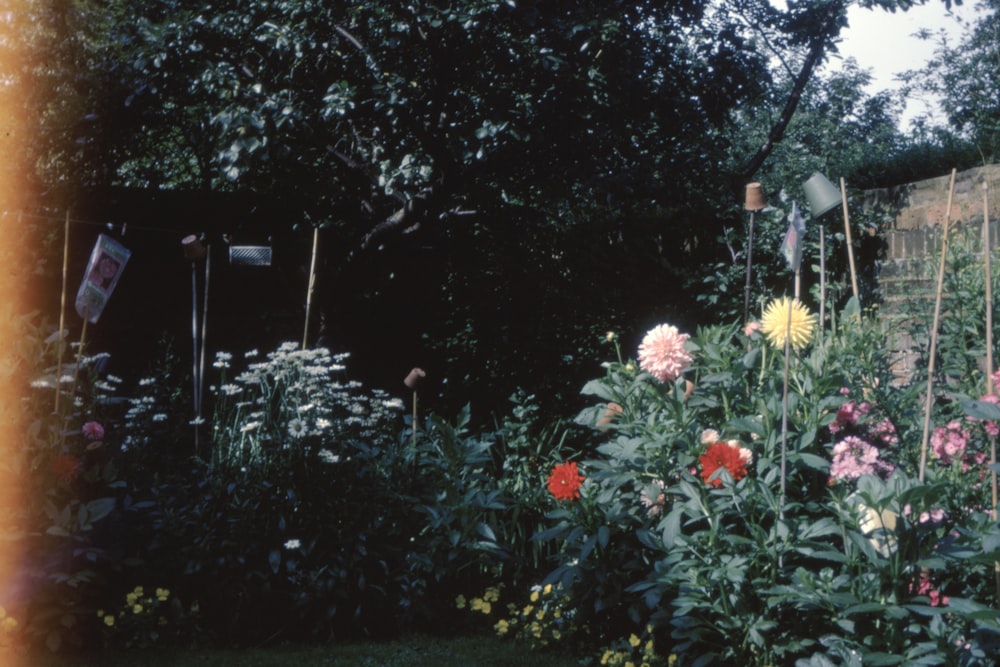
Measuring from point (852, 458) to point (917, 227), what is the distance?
9.03ft

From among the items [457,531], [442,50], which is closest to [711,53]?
[442,50]

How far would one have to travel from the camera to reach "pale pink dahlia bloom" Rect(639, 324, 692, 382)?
3.13m

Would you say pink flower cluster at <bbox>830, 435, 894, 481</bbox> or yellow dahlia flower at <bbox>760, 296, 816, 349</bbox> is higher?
yellow dahlia flower at <bbox>760, 296, 816, 349</bbox>

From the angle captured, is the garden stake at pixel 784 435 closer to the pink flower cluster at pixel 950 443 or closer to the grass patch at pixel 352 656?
the pink flower cluster at pixel 950 443

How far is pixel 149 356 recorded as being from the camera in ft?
22.4

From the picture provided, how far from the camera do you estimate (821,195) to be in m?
2.96

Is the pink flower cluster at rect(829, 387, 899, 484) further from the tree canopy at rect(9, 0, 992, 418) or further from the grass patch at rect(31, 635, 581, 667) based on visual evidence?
the tree canopy at rect(9, 0, 992, 418)

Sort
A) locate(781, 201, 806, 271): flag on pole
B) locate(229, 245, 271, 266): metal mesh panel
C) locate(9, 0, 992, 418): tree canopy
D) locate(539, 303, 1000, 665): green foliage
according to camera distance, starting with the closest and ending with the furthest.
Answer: locate(539, 303, 1000, 665): green foliage
locate(781, 201, 806, 271): flag on pole
locate(9, 0, 992, 418): tree canopy
locate(229, 245, 271, 266): metal mesh panel

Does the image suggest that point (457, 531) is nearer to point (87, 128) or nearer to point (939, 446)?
point (939, 446)

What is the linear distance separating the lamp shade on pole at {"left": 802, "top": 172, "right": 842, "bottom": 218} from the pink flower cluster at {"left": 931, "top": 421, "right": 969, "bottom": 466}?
0.75m

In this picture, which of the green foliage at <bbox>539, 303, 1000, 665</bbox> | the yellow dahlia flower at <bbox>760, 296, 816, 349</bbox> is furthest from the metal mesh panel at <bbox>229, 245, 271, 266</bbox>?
the yellow dahlia flower at <bbox>760, 296, 816, 349</bbox>

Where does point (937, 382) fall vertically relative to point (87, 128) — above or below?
below

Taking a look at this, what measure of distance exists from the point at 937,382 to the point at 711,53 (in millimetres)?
3486

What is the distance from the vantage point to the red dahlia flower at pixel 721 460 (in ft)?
9.13
